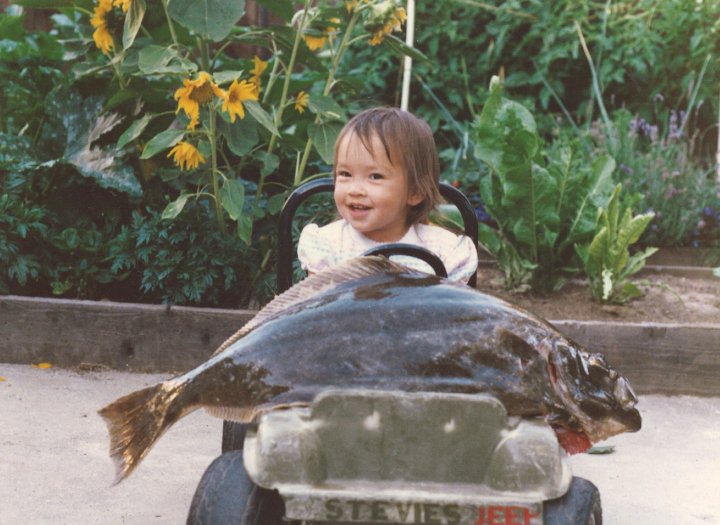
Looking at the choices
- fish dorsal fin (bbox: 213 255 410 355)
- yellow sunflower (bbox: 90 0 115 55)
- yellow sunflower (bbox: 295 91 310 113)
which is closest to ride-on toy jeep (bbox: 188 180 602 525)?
fish dorsal fin (bbox: 213 255 410 355)

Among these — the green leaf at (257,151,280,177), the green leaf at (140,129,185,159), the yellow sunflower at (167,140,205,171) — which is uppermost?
the green leaf at (140,129,185,159)

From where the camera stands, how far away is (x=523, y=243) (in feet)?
15.2

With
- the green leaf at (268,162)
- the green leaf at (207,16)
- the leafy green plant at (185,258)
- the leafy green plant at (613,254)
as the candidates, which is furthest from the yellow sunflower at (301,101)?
the leafy green plant at (613,254)

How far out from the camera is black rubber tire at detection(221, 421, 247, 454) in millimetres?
2373

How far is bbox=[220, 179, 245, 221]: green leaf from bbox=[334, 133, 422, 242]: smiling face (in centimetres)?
118

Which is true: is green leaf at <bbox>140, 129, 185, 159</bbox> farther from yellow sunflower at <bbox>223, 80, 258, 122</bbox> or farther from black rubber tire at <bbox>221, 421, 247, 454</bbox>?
black rubber tire at <bbox>221, 421, 247, 454</bbox>

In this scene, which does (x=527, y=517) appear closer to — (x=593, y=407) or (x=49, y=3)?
(x=593, y=407)

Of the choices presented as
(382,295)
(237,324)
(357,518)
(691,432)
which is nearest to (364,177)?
(382,295)

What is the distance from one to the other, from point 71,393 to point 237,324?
72 centimetres

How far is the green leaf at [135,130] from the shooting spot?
3848mm

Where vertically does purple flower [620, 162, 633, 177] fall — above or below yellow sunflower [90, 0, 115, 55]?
below

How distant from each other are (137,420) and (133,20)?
2.32 metres

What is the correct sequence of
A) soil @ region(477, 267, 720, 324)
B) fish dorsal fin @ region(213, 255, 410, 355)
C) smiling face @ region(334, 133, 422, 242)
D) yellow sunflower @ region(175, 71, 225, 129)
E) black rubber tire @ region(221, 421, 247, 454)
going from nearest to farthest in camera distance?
fish dorsal fin @ region(213, 255, 410, 355), black rubber tire @ region(221, 421, 247, 454), smiling face @ region(334, 133, 422, 242), yellow sunflower @ region(175, 71, 225, 129), soil @ region(477, 267, 720, 324)

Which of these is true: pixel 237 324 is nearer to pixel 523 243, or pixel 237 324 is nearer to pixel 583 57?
pixel 523 243
